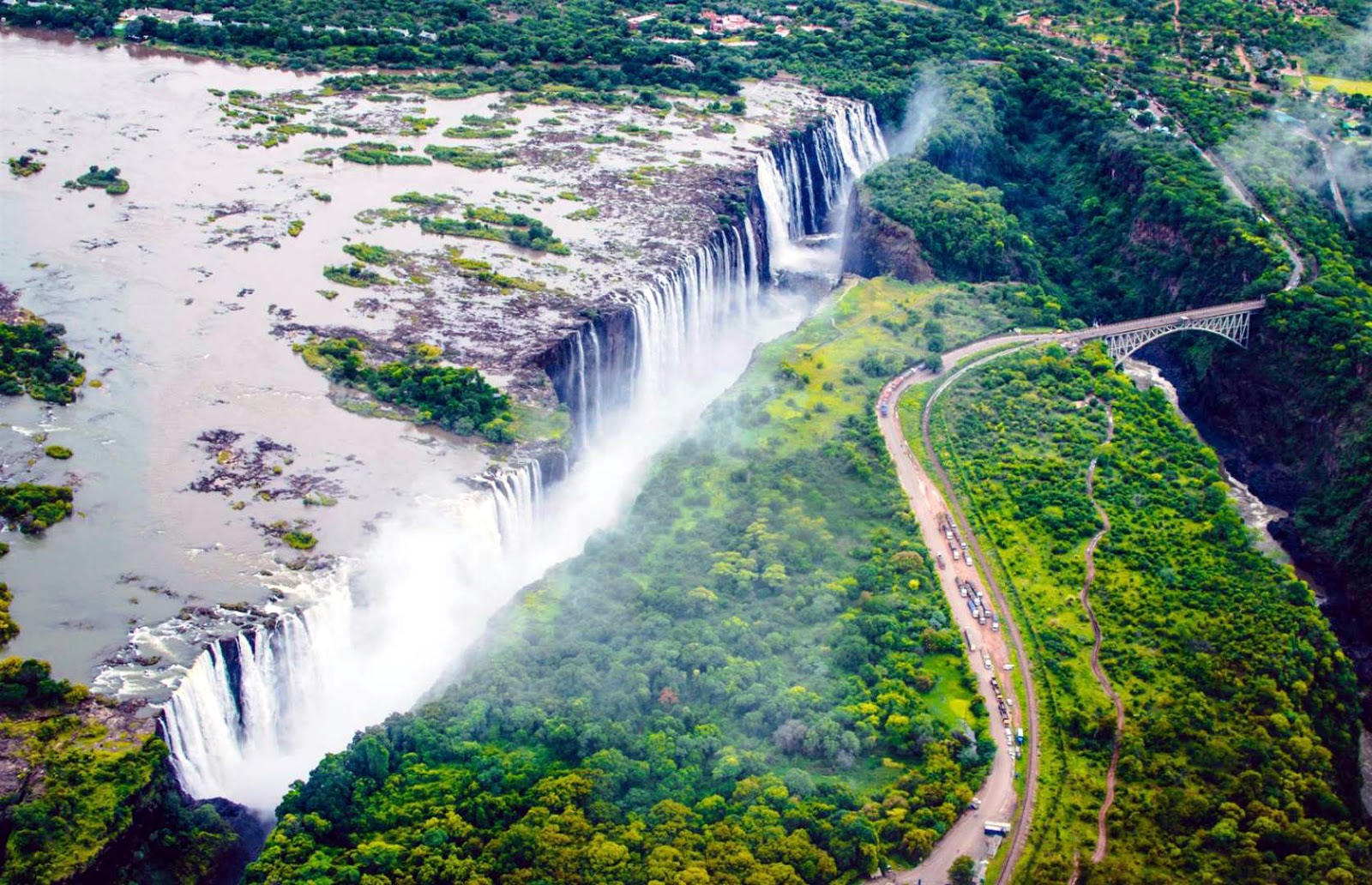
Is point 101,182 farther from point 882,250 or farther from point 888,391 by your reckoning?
point 882,250

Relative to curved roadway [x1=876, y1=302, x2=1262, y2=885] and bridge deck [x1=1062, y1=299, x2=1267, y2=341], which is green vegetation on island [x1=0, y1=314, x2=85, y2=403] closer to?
curved roadway [x1=876, y1=302, x2=1262, y2=885]

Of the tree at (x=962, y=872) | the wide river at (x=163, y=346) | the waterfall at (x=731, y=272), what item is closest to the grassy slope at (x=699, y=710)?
the tree at (x=962, y=872)

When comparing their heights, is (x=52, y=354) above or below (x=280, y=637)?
above

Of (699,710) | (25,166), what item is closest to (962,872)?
(699,710)

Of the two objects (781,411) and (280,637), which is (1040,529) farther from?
(280,637)

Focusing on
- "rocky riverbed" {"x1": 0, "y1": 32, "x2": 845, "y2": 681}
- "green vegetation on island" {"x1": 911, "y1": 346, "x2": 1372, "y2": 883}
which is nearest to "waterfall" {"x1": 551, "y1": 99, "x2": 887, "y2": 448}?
"rocky riverbed" {"x1": 0, "y1": 32, "x2": 845, "y2": 681}

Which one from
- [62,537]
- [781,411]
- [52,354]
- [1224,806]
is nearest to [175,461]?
[62,537]

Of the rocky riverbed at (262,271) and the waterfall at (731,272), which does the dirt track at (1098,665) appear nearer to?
the waterfall at (731,272)
